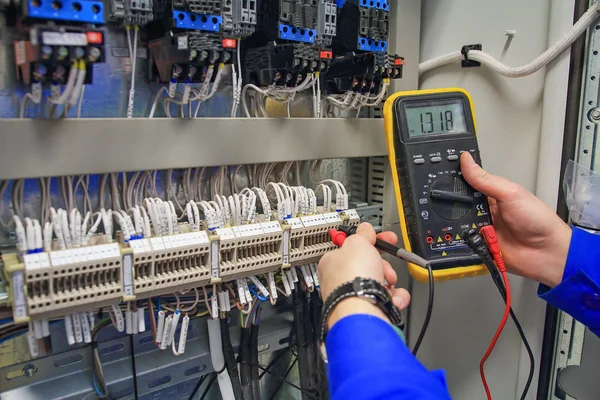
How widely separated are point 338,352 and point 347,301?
0.31 ft

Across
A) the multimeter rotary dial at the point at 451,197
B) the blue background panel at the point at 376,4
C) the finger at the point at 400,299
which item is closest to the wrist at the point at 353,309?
the finger at the point at 400,299

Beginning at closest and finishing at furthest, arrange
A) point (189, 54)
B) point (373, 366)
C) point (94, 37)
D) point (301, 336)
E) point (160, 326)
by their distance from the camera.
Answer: point (373, 366)
point (94, 37)
point (189, 54)
point (160, 326)
point (301, 336)

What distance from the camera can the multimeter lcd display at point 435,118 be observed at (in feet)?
3.21

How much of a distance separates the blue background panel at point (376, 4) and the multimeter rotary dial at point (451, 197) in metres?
0.41

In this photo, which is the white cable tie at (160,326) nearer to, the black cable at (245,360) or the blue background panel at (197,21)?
the black cable at (245,360)

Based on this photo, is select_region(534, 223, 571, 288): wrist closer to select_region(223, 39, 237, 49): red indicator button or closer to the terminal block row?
the terminal block row

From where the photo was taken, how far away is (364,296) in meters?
0.70

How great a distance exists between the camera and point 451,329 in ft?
4.14

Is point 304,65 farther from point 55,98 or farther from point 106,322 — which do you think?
point 106,322

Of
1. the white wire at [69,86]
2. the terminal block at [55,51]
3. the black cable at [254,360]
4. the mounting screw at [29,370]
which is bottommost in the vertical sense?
the black cable at [254,360]

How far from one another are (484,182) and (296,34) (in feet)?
1.63

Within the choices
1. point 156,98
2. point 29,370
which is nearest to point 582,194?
point 156,98

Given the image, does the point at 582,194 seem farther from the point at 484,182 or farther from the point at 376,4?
the point at 376,4

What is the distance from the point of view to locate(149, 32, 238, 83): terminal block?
2.61ft
